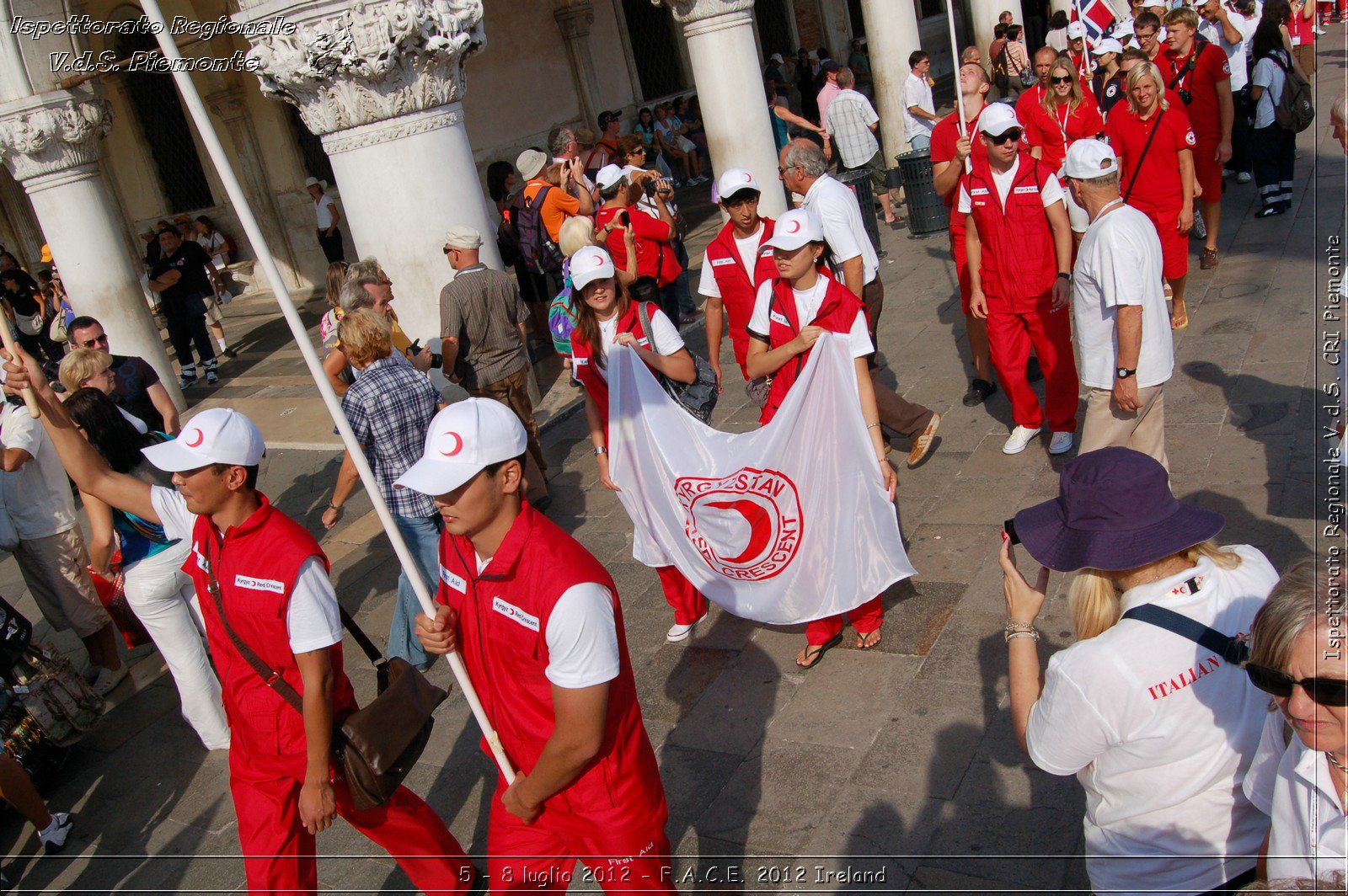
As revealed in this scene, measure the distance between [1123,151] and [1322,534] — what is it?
3.97 meters

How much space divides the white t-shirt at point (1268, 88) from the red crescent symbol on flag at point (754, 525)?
23.9 ft

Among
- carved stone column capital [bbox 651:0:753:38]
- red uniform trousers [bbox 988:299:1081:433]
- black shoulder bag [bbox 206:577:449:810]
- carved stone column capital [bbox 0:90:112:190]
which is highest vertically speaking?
carved stone column capital [bbox 0:90:112:190]

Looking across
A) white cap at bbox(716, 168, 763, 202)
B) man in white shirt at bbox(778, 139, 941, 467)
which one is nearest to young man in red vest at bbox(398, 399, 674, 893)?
white cap at bbox(716, 168, 763, 202)

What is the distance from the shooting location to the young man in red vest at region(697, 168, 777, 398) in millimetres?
5965

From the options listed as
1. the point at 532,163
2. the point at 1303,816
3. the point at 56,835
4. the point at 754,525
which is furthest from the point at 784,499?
the point at 532,163

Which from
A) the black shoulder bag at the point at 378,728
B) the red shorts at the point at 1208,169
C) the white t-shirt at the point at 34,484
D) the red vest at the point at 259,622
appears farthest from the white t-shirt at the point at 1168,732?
the red shorts at the point at 1208,169

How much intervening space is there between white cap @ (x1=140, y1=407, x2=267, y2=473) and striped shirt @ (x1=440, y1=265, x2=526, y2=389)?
3553 millimetres

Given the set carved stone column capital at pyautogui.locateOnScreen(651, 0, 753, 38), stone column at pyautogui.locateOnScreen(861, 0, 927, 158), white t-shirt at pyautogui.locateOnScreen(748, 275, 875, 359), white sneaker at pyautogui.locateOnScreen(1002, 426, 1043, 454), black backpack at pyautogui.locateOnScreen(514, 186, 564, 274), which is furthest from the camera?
stone column at pyautogui.locateOnScreen(861, 0, 927, 158)

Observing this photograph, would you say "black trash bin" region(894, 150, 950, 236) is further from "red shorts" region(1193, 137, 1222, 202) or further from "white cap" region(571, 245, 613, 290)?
"white cap" region(571, 245, 613, 290)

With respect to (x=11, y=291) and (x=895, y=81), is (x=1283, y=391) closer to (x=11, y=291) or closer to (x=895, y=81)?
(x=895, y=81)

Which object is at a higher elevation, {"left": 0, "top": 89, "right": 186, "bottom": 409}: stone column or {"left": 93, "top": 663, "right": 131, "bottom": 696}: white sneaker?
{"left": 0, "top": 89, "right": 186, "bottom": 409}: stone column

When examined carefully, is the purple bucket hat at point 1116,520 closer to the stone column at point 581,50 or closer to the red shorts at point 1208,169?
the red shorts at point 1208,169

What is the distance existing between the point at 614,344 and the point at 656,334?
23 cm

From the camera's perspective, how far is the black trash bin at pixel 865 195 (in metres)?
11.6
